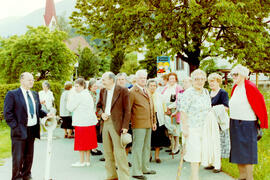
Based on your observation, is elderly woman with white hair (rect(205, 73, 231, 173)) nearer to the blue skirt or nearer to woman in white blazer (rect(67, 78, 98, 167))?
the blue skirt

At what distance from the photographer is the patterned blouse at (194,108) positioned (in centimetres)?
507

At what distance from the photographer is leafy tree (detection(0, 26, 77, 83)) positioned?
22500 mm

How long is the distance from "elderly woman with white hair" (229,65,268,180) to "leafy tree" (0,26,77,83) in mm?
18894

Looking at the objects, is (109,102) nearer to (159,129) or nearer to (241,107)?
(159,129)

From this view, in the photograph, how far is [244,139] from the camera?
17.4ft

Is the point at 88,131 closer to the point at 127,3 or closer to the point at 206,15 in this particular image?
the point at 206,15

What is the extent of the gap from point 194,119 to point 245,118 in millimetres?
977

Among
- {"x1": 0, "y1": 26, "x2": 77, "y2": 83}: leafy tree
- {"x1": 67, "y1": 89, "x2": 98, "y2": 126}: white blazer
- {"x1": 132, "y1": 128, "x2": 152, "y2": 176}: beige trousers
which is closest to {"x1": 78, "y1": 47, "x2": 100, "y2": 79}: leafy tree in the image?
{"x1": 0, "y1": 26, "x2": 77, "y2": 83}: leafy tree

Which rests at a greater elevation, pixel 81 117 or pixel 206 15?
pixel 206 15

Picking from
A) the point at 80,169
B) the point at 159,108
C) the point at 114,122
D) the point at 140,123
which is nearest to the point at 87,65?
the point at 159,108

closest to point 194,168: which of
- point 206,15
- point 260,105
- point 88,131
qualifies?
point 260,105

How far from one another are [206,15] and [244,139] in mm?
9500

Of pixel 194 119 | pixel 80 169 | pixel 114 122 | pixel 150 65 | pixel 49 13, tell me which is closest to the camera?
pixel 194 119

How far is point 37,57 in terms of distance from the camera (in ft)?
74.1
